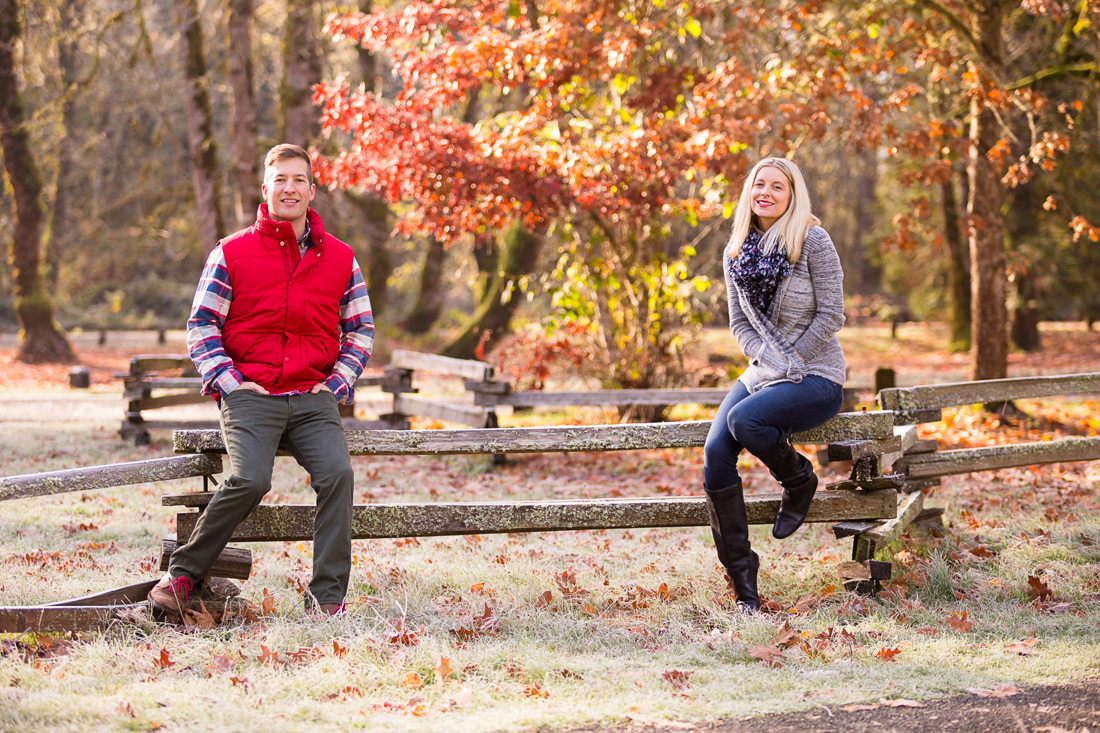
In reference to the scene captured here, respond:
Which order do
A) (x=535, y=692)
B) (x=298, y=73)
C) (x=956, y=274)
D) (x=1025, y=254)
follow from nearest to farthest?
(x=535, y=692), (x=298, y=73), (x=1025, y=254), (x=956, y=274)

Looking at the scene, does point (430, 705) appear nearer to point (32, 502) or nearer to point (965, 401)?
point (965, 401)

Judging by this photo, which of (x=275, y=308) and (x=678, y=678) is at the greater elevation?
(x=275, y=308)

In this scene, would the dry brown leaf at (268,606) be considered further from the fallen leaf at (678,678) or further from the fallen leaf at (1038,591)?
the fallen leaf at (1038,591)

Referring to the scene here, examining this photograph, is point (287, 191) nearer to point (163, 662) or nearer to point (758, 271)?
point (163, 662)

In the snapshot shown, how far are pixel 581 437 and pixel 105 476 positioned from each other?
2.41 meters

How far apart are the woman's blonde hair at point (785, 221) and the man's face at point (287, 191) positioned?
2.17 meters

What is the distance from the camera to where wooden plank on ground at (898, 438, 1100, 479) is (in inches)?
A: 255

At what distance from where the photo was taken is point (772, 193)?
499 cm

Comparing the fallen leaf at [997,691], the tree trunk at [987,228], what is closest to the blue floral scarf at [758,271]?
the fallen leaf at [997,691]

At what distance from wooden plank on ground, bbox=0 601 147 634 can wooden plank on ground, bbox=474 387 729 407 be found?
18.2 ft

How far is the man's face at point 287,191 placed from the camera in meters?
4.64

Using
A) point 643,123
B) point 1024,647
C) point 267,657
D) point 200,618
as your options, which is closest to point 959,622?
point 1024,647

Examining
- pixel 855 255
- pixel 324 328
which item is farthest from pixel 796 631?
pixel 855 255

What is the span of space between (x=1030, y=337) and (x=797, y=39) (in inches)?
503
